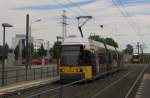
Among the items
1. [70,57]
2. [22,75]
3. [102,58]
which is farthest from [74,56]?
[102,58]

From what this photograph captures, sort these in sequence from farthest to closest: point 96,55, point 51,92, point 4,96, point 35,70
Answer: point 35,70 → point 96,55 → point 4,96 → point 51,92

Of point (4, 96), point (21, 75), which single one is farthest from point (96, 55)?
point (4, 96)

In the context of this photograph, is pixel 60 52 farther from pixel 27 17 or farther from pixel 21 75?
pixel 27 17

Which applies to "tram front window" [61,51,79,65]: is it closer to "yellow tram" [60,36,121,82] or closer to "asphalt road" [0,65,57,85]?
"yellow tram" [60,36,121,82]

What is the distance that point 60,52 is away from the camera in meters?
35.1

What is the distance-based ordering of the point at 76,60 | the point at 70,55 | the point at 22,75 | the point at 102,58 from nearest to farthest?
1. the point at 70,55
2. the point at 76,60
3. the point at 22,75
4. the point at 102,58

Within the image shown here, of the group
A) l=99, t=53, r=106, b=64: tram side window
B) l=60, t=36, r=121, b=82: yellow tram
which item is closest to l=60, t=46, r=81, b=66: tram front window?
l=60, t=36, r=121, b=82: yellow tram

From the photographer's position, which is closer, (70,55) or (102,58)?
(70,55)

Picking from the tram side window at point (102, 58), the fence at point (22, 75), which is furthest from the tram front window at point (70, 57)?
the tram side window at point (102, 58)

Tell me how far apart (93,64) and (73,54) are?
228 cm

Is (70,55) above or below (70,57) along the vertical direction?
above

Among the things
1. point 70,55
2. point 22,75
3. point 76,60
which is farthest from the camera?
point 22,75

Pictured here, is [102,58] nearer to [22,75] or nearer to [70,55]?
[22,75]

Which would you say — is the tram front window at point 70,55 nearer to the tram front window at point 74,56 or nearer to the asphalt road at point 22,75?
the tram front window at point 74,56
